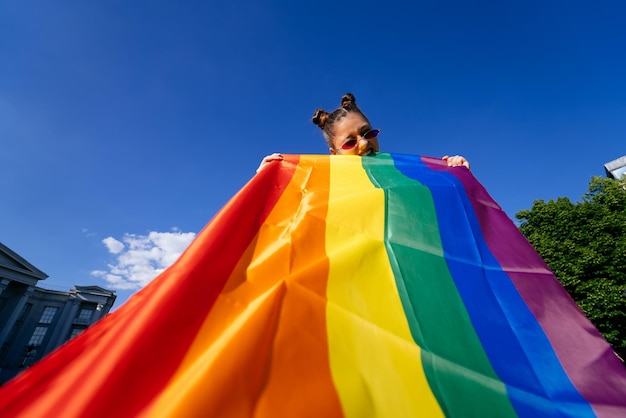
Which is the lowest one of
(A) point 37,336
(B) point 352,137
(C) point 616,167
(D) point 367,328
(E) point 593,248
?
(D) point 367,328

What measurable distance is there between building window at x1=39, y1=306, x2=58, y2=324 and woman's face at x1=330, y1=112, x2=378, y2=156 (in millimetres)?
43948

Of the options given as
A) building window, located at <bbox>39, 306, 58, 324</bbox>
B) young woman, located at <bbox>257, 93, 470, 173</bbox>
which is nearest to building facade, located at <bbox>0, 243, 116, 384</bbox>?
building window, located at <bbox>39, 306, 58, 324</bbox>

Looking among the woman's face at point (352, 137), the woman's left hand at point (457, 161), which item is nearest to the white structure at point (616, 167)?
the woman's left hand at point (457, 161)

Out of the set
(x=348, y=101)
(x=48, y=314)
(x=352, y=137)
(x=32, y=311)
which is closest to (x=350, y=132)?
(x=352, y=137)

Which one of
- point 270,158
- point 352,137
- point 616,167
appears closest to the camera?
point 270,158

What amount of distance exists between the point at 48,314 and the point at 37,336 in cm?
239

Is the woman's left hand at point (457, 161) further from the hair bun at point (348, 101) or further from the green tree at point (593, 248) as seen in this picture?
the green tree at point (593, 248)

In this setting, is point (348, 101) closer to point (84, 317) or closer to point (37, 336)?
point (37, 336)

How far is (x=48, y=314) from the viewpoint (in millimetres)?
31234

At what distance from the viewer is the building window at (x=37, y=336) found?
29.1 meters

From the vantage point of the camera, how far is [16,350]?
1077 inches

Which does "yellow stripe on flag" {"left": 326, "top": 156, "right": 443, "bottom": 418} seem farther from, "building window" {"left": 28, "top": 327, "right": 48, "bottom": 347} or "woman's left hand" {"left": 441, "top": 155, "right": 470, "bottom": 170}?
"building window" {"left": 28, "top": 327, "right": 48, "bottom": 347}

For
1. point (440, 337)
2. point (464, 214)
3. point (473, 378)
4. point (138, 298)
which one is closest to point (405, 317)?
point (440, 337)

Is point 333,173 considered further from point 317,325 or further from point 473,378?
point 473,378
